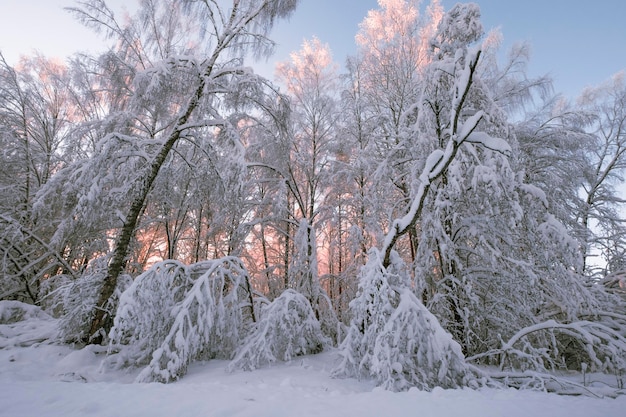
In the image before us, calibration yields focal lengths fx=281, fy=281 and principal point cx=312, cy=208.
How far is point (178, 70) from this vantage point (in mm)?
5289

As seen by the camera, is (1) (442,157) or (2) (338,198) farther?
(2) (338,198)

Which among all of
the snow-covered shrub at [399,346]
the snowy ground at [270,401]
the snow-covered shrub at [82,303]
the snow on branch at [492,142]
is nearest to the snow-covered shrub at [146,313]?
the snow-covered shrub at [82,303]

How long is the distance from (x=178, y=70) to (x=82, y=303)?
14.5ft

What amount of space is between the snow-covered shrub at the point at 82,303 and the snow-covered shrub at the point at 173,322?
29.6 inches

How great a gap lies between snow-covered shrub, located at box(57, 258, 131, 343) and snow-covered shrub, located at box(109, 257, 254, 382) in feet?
2.47

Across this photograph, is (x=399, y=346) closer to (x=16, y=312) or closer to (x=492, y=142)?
(x=492, y=142)

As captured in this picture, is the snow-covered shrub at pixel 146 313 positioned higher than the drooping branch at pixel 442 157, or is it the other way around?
the drooping branch at pixel 442 157

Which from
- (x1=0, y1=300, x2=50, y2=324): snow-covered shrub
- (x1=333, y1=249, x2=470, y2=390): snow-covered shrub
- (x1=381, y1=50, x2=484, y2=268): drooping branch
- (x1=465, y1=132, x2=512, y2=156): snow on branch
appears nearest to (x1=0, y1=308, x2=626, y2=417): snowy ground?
(x1=333, y1=249, x2=470, y2=390): snow-covered shrub

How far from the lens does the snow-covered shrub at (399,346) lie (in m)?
3.24

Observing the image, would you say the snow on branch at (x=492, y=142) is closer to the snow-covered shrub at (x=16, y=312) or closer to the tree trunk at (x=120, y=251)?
the tree trunk at (x=120, y=251)

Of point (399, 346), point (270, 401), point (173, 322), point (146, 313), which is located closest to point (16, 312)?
point (146, 313)

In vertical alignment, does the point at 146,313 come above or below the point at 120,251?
below

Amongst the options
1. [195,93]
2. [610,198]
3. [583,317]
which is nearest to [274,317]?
[195,93]

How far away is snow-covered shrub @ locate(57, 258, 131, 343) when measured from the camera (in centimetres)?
465
